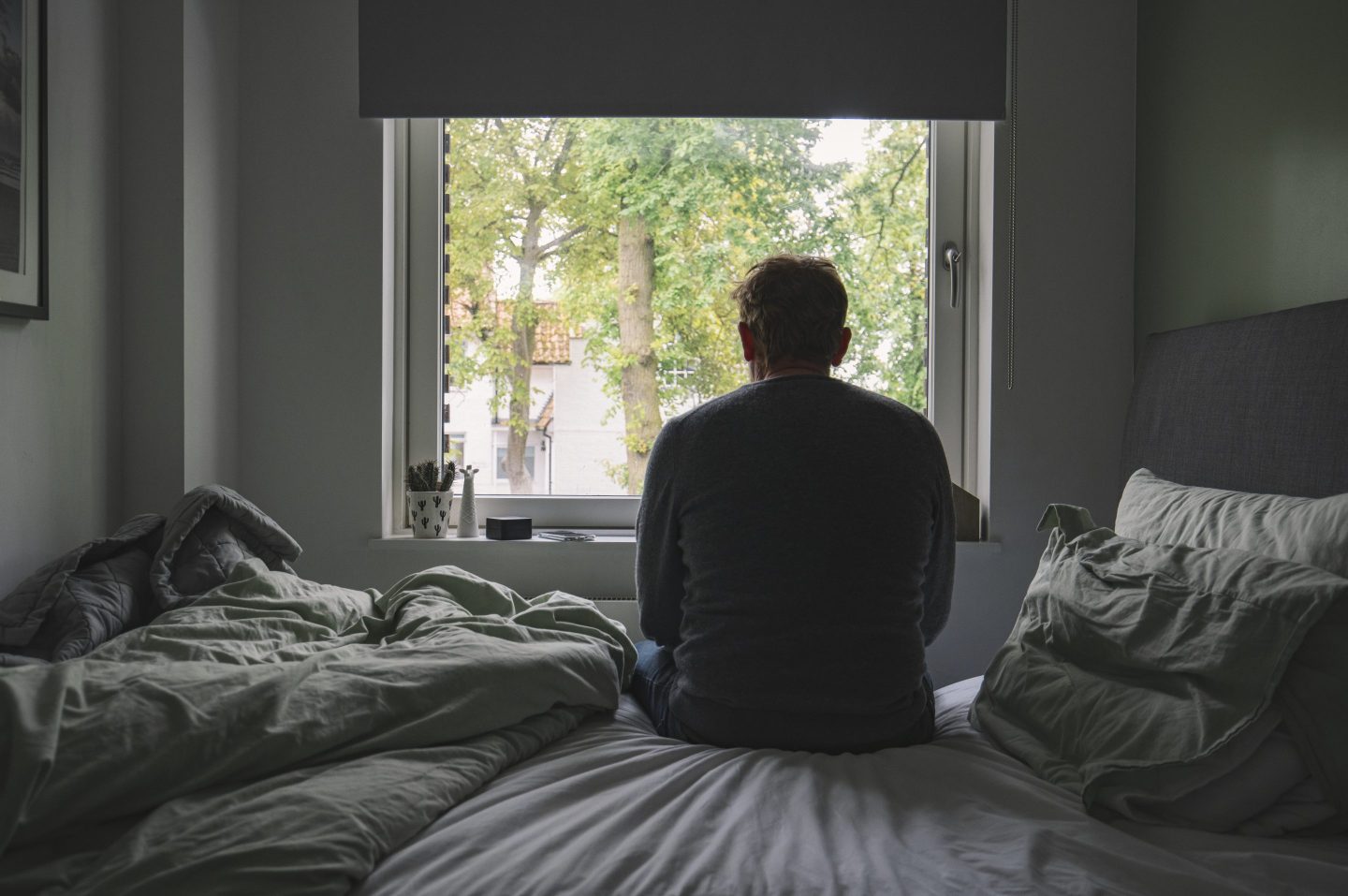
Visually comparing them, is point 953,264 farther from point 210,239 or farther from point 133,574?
point 133,574

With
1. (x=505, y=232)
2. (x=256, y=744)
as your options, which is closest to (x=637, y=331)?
(x=505, y=232)

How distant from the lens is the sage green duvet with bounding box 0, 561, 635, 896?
95 centimetres

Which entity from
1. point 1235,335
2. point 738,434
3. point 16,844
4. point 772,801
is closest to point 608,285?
point 738,434

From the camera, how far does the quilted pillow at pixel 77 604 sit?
1.65 metres

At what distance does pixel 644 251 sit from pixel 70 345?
1385 mm

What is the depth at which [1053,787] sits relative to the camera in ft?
4.13

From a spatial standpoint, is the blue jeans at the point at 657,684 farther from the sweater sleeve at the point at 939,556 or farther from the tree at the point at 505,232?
the tree at the point at 505,232

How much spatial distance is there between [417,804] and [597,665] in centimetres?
46

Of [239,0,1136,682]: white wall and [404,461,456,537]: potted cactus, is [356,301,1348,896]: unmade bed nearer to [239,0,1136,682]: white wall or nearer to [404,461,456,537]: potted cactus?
[239,0,1136,682]: white wall

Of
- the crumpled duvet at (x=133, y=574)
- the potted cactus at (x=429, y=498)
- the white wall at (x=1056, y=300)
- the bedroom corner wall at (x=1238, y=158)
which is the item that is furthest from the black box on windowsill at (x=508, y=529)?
Answer: the bedroom corner wall at (x=1238, y=158)

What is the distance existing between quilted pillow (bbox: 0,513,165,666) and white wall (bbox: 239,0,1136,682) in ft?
2.48

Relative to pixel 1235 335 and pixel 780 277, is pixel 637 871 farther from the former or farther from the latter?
pixel 1235 335

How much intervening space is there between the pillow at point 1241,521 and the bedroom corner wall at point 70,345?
206 centimetres

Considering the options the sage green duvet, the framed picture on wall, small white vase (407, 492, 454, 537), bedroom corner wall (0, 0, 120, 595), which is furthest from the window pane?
the sage green duvet
